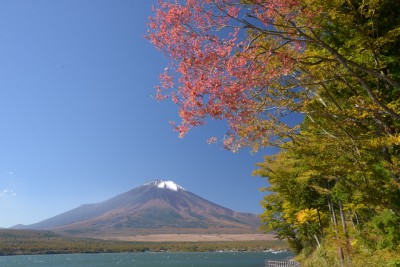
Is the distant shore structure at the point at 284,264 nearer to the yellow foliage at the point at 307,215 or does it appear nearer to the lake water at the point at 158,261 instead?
the yellow foliage at the point at 307,215

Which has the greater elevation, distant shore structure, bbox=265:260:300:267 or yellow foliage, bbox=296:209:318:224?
yellow foliage, bbox=296:209:318:224

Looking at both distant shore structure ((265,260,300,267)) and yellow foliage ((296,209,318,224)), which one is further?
distant shore structure ((265,260,300,267))

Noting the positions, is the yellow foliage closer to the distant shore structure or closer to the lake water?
the distant shore structure

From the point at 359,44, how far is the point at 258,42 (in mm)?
2460

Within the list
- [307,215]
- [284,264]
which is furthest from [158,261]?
[307,215]

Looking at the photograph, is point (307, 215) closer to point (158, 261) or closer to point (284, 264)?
point (284, 264)

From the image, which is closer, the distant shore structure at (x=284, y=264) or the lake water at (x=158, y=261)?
the distant shore structure at (x=284, y=264)

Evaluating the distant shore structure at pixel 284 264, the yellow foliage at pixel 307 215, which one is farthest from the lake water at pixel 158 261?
the yellow foliage at pixel 307 215

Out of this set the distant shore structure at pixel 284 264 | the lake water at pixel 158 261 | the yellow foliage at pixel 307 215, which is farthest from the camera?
the lake water at pixel 158 261

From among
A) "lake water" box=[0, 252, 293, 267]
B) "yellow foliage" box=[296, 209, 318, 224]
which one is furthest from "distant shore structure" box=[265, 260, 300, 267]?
"lake water" box=[0, 252, 293, 267]

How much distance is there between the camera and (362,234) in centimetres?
1642

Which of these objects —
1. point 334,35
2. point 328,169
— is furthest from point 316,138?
point 334,35

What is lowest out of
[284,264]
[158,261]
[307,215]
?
[158,261]

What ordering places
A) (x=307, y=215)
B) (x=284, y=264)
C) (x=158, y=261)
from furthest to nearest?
1. (x=158, y=261)
2. (x=284, y=264)
3. (x=307, y=215)
